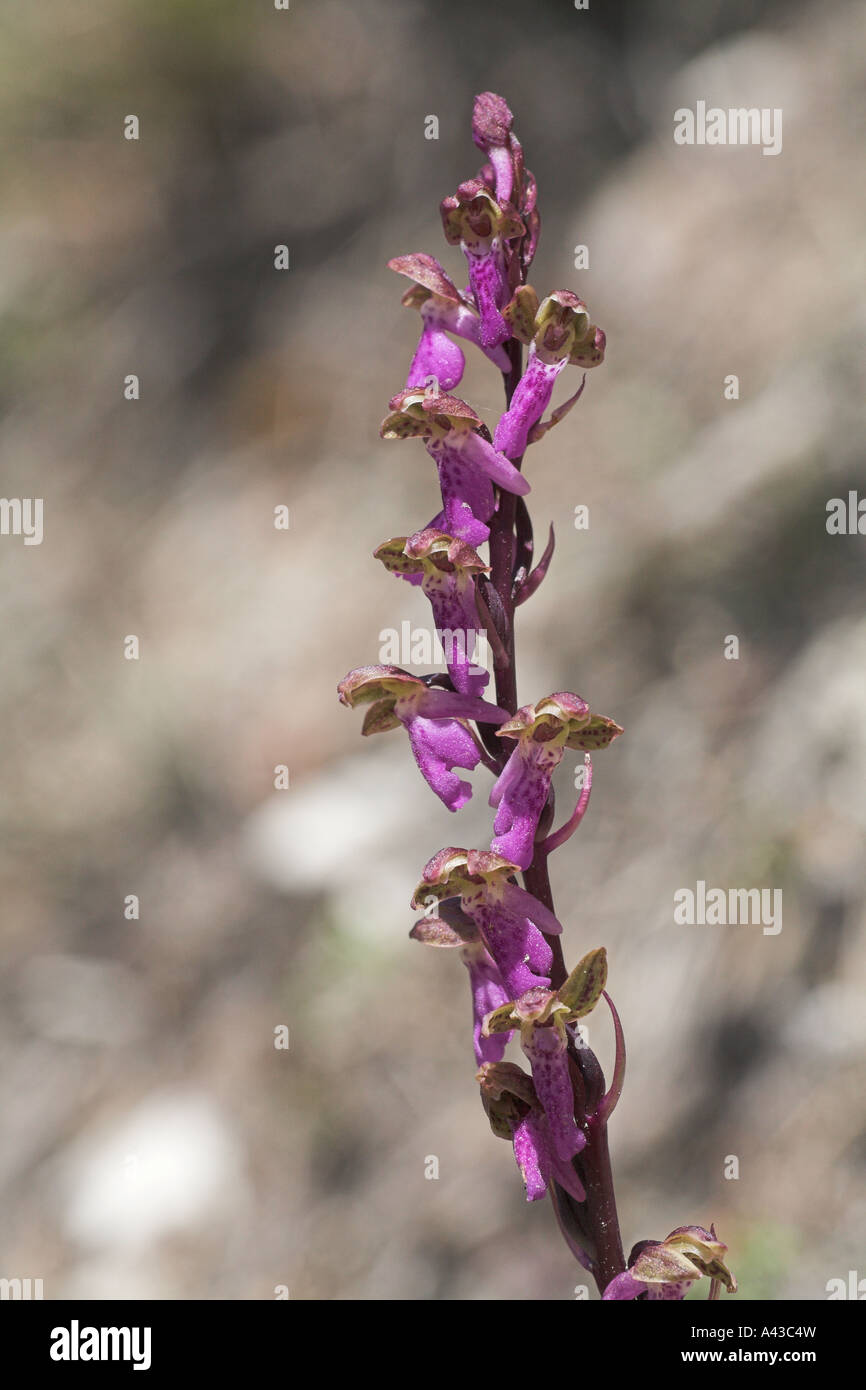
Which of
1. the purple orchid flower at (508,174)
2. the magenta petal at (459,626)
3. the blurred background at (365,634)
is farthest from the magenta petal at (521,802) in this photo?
the blurred background at (365,634)

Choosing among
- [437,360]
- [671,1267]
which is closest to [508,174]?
[437,360]

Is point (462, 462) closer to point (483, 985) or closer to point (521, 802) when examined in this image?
point (521, 802)

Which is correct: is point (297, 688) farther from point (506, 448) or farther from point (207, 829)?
point (506, 448)

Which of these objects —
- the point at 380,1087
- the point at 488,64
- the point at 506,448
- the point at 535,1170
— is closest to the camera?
the point at 535,1170

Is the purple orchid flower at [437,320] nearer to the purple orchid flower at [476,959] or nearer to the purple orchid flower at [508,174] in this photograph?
the purple orchid flower at [508,174]

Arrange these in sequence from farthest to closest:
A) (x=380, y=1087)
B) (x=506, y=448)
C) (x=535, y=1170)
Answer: (x=380, y=1087), (x=506, y=448), (x=535, y=1170)

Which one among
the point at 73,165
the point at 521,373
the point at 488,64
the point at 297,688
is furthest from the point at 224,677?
the point at 521,373
